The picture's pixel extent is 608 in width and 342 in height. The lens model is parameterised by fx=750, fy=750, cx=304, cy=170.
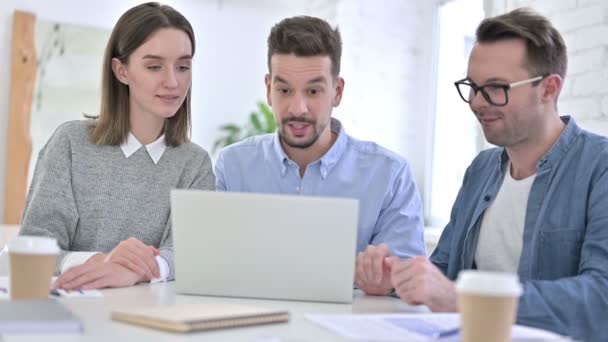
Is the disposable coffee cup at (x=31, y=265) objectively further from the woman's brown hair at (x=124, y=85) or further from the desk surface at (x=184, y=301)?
the woman's brown hair at (x=124, y=85)

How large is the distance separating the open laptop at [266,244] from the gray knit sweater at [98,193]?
0.50 meters

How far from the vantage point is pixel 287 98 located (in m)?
2.09

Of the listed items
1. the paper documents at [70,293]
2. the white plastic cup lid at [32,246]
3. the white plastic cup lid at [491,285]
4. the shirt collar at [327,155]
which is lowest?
the paper documents at [70,293]

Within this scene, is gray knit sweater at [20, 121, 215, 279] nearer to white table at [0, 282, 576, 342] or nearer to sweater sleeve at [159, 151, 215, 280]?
sweater sleeve at [159, 151, 215, 280]

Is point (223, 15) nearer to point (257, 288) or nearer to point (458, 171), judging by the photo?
point (458, 171)

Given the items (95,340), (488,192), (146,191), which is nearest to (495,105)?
→ (488,192)

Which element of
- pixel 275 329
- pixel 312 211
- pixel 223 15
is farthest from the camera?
pixel 223 15

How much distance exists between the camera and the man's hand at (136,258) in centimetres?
162

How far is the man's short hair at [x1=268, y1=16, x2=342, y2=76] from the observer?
2094 mm

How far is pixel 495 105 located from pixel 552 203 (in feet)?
0.97

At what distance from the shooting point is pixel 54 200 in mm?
1930

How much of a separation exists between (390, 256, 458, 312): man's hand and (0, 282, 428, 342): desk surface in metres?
0.06

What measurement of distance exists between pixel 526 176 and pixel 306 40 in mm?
712

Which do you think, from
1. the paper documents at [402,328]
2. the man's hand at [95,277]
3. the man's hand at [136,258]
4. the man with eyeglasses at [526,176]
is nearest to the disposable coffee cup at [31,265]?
the man's hand at [95,277]
